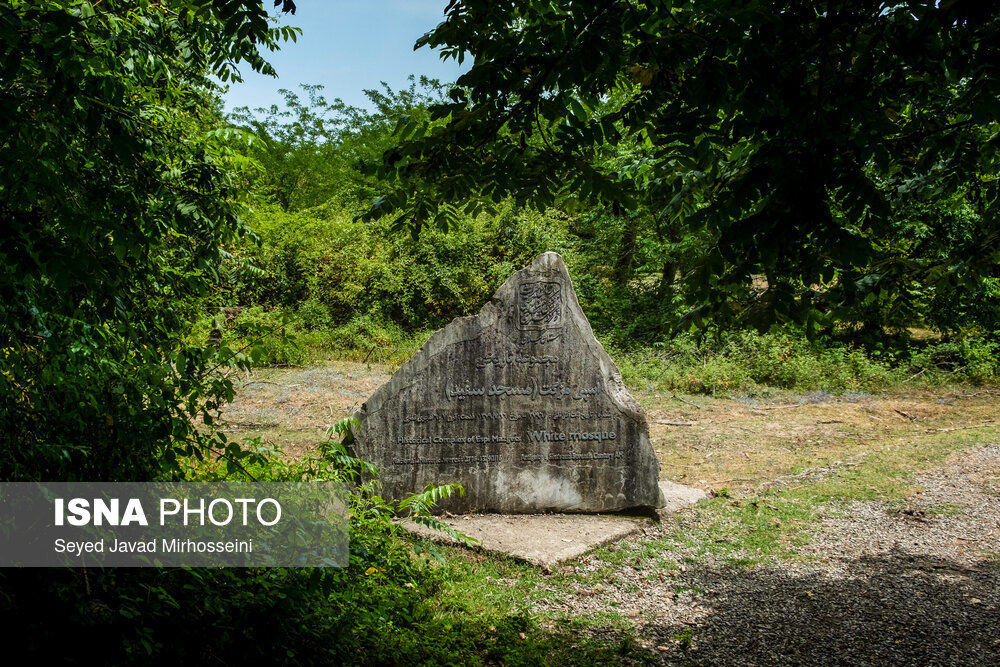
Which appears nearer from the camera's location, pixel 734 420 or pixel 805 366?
pixel 734 420

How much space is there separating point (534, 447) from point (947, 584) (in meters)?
3.54

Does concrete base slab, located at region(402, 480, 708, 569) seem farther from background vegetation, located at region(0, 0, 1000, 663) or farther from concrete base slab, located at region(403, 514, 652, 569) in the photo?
background vegetation, located at region(0, 0, 1000, 663)

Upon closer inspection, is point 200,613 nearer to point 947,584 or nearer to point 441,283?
point 947,584

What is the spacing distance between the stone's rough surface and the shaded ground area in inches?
33.7

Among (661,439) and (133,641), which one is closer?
(133,641)

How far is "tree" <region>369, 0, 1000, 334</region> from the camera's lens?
254cm

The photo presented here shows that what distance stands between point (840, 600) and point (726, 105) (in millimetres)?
3832

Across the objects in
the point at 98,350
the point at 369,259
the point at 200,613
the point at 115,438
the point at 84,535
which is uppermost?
the point at 369,259

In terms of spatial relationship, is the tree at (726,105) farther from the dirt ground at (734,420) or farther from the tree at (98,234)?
the dirt ground at (734,420)

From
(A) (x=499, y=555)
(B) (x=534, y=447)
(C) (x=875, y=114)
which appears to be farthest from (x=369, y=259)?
(C) (x=875, y=114)

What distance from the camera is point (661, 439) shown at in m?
10.5

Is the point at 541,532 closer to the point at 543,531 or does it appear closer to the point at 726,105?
the point at 543,531
